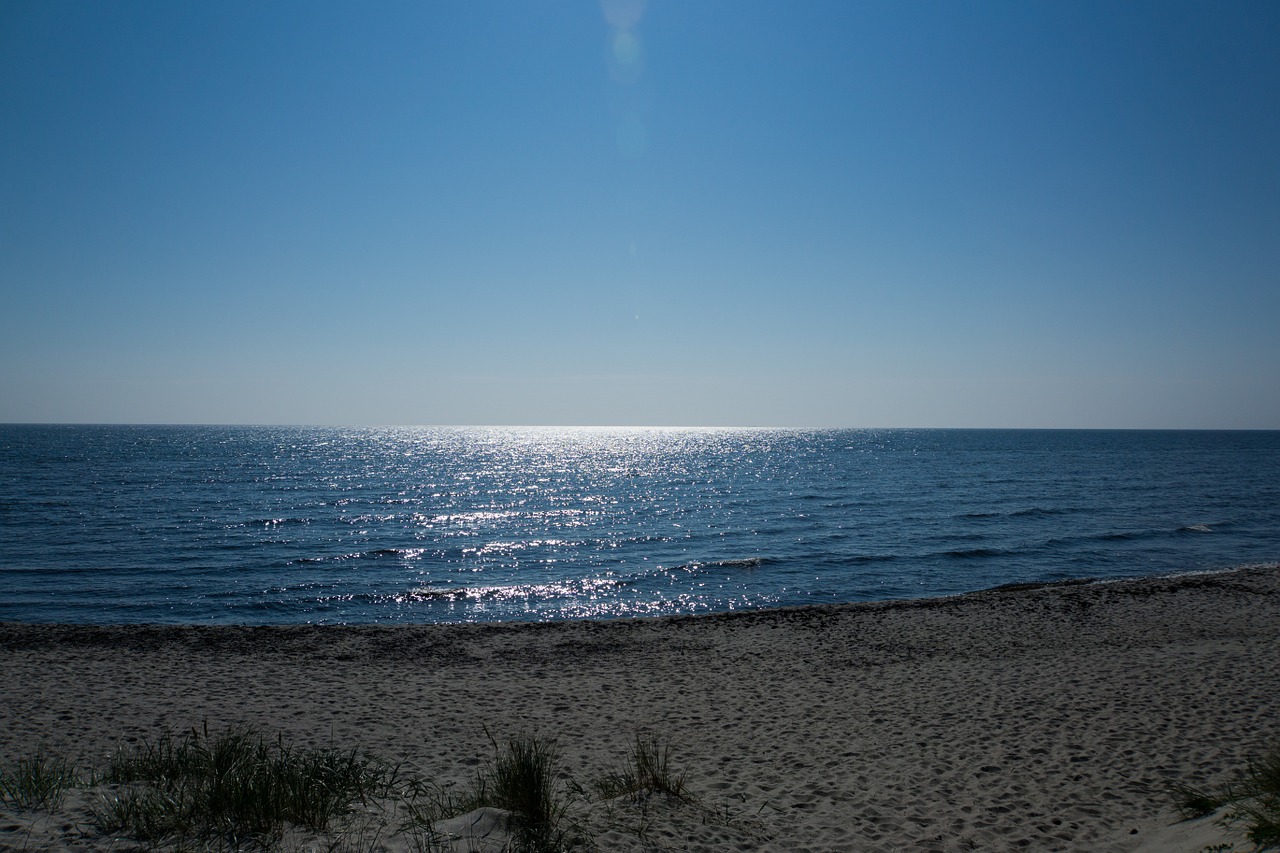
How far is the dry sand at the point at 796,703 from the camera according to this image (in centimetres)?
827

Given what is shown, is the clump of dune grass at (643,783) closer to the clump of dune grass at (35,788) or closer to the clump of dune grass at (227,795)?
the clump of dune grass at (227,795)

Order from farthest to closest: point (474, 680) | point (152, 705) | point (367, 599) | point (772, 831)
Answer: point (367, 599)
point (474, 680)
point (152, 705)
point (772, 831)

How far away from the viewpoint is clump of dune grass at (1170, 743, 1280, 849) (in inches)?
233

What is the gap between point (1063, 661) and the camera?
15398 millimetres

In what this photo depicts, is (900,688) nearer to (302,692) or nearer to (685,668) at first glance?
(685,668)

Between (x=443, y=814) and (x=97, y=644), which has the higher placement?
(x=443, y=814)

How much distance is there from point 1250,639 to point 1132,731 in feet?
29.5

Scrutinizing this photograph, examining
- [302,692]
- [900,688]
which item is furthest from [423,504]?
[900,688]

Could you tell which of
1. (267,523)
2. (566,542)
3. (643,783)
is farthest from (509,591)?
(267,523)

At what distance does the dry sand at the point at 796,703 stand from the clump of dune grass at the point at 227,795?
52 cm

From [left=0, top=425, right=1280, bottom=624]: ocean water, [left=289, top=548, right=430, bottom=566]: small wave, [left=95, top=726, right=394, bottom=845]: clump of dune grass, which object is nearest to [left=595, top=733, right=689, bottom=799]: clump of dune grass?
[left=95, top=726, right=394, bottom=845]: clump of dune grass

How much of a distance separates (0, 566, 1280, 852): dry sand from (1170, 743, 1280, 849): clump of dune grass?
33cm

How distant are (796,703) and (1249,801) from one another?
7041 millimetres

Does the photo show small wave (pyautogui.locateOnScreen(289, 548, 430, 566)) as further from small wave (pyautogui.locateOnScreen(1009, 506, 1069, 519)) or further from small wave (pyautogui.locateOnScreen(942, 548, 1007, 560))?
small wave (pyautogui.locateOnScreen(1009, 506, 1069, 519))
